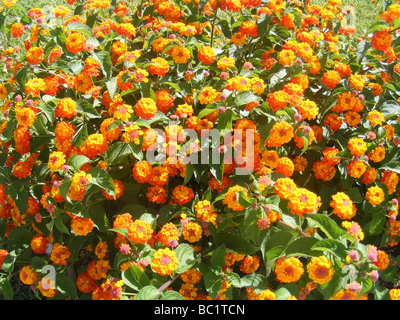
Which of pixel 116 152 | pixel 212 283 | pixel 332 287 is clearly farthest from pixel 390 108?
pixel 116 152

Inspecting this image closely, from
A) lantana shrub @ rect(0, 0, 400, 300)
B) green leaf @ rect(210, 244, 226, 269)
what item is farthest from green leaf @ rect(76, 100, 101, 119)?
green leaf @ rect(210, 244, 226, 269)

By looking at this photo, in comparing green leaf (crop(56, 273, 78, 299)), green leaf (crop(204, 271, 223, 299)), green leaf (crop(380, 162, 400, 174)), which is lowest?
green leaf (crop(56, 273, 78, 299))

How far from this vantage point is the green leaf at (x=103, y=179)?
1754mm

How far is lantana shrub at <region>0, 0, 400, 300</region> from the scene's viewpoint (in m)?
1.69

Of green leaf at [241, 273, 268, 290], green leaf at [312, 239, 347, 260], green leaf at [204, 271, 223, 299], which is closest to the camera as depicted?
green leaf at [312, 239, 347, 260]

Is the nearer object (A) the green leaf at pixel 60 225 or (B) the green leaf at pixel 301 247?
(B) the green leaf at pixel 301 247

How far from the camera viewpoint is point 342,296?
60.0 inches

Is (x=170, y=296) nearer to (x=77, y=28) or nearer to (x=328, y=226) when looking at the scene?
(x=328, y=226)

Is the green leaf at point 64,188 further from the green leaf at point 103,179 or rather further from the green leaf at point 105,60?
the green leaf at point 105,60

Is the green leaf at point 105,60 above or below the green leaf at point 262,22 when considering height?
below

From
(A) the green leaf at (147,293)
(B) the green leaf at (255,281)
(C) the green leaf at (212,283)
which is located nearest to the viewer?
(A) the green leaf at (147,293)

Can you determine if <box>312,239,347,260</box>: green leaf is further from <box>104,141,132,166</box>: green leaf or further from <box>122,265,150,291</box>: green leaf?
<box>104,141,132,166</box>: green leaf

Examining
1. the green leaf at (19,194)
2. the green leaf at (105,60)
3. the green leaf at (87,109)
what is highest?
the green leaf at (105,60)

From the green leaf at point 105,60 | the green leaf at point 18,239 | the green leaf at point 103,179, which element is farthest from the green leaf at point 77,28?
the green leaf at point 18,239
